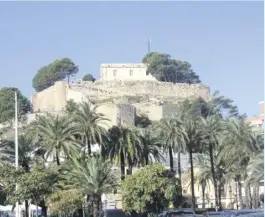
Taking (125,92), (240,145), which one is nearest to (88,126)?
(240,145)

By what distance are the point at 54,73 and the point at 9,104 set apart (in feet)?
95.3

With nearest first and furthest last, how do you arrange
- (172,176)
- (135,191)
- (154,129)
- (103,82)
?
(135,191)
(172,176)
(154,129)
(103,82)

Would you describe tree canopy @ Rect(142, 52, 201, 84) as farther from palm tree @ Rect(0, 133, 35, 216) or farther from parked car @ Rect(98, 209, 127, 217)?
parked car @ Rect(98, 209, 127, 217)

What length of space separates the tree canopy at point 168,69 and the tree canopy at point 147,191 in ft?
356

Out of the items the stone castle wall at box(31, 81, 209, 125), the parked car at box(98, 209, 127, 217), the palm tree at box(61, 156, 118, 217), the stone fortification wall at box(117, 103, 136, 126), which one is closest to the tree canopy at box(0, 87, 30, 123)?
the stone castle wall at box(31, 81, 209, 125)

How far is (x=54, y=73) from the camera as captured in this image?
148625 millimetres

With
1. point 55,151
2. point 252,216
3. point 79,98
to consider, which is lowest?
point 252,216

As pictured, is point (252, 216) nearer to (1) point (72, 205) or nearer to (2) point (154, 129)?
(1) point (72, 205)

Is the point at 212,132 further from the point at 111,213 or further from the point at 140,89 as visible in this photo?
the point at 140,89

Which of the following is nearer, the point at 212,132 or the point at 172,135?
the point at 172,135

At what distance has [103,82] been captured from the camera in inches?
5162

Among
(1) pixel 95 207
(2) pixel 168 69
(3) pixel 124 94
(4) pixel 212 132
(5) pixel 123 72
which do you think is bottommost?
(1) pixel 95 207

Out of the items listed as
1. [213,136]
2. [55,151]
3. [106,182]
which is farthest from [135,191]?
[213,136]

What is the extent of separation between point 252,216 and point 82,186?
19747 millimetres
